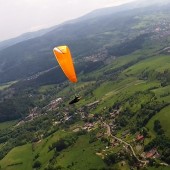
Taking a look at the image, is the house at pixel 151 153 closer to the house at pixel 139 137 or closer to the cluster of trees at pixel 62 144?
the house at pixel 139 137

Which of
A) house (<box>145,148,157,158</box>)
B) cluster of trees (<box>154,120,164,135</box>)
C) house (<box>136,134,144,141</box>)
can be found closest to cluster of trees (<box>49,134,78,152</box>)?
house (<box>136,134,144,141</box>)

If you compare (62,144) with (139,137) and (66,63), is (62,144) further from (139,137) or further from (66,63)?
(66,63)

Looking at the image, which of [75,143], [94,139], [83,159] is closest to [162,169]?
[83,159]

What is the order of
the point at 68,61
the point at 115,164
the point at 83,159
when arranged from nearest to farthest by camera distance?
the point at 68,61 → the point at 115,164 → the point at 83,159

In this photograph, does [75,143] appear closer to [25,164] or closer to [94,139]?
[94,139]

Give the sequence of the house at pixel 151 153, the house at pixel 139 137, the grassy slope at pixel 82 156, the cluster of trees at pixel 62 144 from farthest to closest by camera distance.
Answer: the cluster of trees at pixel 62 144 < the house at pixel 139 137 < the grassy slope at pixel 82 156 < the house at pixel 151 153

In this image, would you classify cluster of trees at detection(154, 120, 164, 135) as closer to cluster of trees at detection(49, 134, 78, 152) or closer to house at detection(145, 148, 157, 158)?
house at detection(145, 148, 157, 158)

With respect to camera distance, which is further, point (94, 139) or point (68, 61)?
point (94, 139)

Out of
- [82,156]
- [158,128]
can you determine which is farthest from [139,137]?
[82,156]

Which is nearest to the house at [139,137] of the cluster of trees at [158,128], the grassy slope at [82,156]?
the cluster of trees at [158,128]
